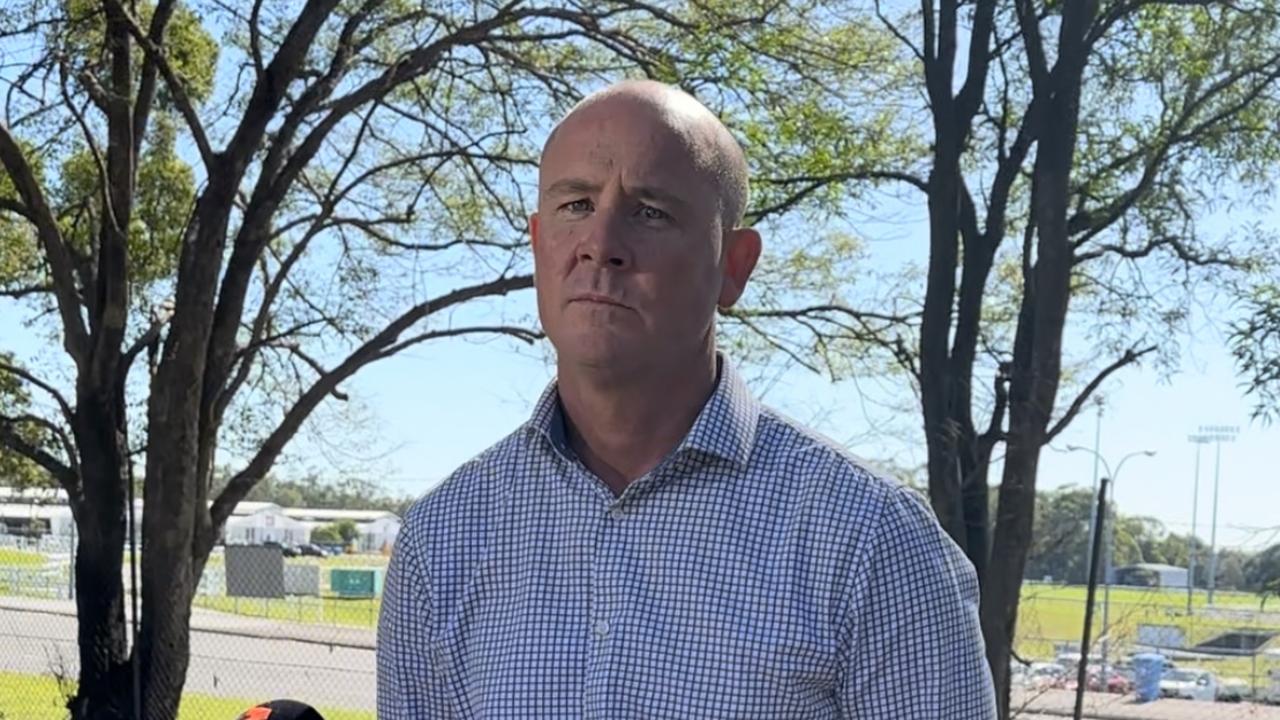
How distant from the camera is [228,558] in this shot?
13695 mm

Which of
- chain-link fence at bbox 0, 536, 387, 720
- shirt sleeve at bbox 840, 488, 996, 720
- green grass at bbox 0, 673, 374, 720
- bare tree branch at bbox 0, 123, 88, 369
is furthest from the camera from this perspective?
chain-link fence at bbox 0, 536, 387, 720

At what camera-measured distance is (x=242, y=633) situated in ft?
49.2

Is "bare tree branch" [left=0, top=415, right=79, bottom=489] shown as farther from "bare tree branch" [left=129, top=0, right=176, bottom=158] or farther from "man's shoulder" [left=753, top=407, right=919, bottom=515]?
"man's shoulder" [left=753, top=407, right=919, bottom=515]

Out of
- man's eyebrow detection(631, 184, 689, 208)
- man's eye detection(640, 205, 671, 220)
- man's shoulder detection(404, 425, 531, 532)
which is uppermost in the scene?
man's eyebrow detection(631, 184, 689, 208)

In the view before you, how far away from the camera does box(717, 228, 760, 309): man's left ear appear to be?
1.47 meters

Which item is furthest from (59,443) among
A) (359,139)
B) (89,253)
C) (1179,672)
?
(1179,672)

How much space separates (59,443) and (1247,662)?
8.87 meters

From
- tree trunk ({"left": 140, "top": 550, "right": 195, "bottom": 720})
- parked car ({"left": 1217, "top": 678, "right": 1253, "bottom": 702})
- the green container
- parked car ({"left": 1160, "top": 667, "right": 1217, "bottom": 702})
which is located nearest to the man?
parked car ({"left": 1217, "top": 678, "right": 1253, "bottom": 702})

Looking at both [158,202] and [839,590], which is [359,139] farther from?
[839,590]

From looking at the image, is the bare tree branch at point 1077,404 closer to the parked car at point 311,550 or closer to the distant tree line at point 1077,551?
the distant tree line at point 1077,551

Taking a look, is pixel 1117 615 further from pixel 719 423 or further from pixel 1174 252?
pixel 719 423

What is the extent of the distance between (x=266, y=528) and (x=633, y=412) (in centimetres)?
2445

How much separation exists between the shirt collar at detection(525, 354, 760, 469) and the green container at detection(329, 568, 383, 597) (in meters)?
16.5

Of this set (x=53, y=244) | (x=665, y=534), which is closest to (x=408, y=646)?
(x=665, y=534)
